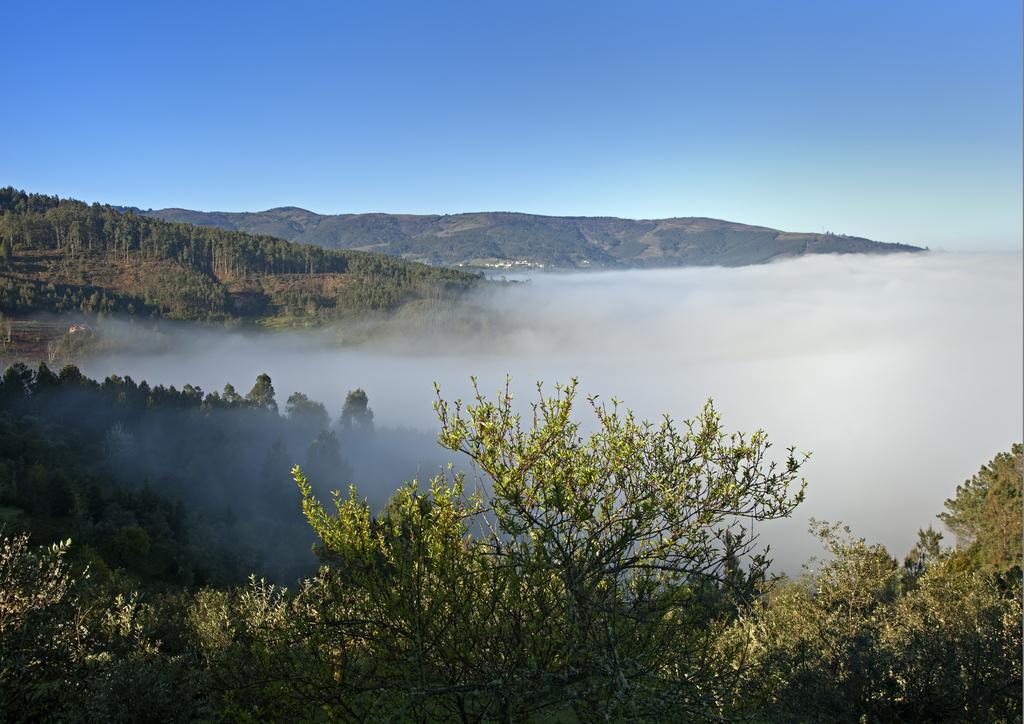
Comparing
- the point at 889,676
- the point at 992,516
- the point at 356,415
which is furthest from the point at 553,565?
the point at 356,415

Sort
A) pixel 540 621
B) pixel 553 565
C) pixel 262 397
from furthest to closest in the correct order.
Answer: pixel 262 397
pixel 540 621
pixel 553 565

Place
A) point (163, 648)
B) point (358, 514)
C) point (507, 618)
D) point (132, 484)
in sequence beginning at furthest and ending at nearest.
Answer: point (132, 484)
point (163, 648)
point (358, 514)
point (507, 618)

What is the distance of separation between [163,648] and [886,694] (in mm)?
23198

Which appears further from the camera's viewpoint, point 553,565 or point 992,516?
point 992,516

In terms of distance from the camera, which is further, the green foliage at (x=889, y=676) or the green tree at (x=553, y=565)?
the green foliage at (x=889, y=676)

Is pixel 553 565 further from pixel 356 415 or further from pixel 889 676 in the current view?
pixel 356 415

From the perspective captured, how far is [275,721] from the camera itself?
29.6 ft

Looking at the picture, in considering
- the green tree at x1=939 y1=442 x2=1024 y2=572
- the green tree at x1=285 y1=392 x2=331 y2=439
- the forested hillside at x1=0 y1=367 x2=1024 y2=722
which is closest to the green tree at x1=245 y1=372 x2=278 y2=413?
the green tree at x1=285 y1=392 x2=331 y2=439

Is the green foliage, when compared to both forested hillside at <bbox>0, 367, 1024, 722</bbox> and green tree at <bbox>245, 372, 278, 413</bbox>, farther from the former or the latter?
green tree at <bbox>245, 372, 278, 413</bbox>

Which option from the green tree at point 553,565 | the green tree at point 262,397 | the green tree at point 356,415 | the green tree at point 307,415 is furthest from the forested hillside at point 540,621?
the green tree at point 356,415

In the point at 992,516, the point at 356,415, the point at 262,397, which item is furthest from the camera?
the point at 356,415

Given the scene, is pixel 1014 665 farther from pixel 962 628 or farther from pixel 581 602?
pixel 581 602

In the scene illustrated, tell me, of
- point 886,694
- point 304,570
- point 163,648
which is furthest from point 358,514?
point 304,570

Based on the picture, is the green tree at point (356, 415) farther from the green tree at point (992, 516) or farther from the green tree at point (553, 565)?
the green tree at point (553, 565)
